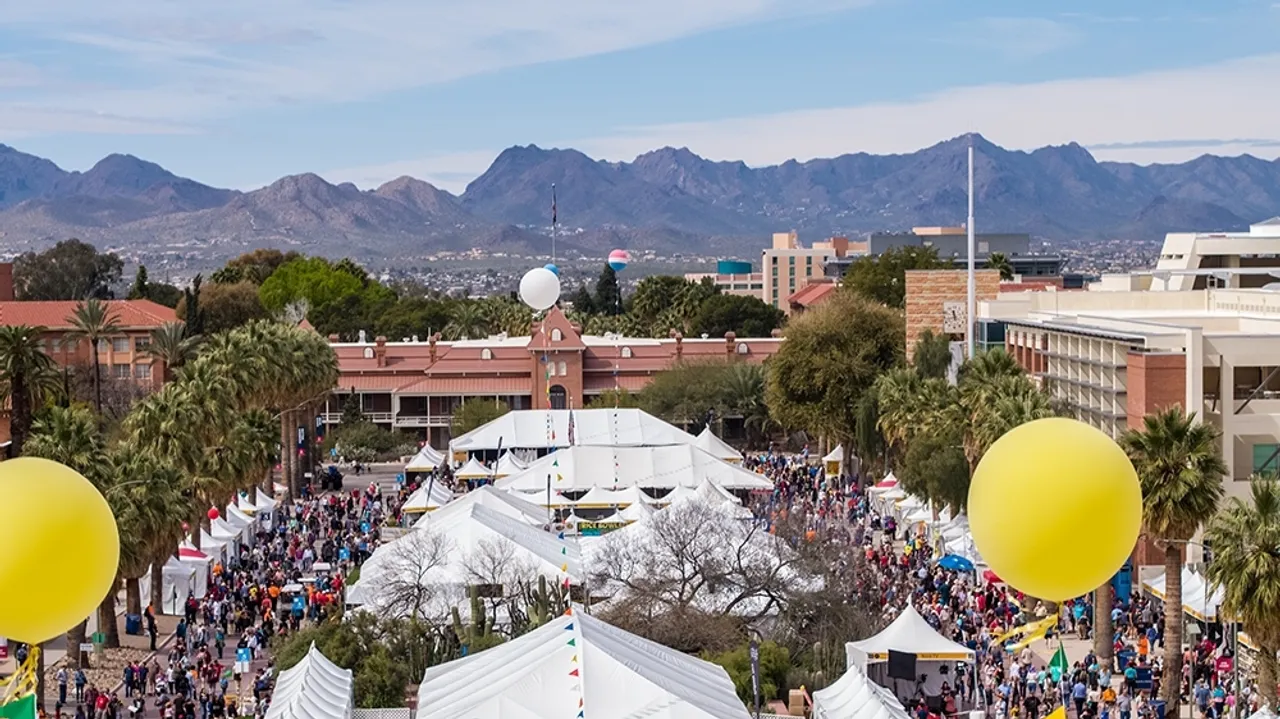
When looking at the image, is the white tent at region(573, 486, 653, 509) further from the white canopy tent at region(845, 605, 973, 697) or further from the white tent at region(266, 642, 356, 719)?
the white tent at region(266, 642, 356, 719)

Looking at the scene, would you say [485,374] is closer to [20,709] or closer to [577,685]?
[577,685]

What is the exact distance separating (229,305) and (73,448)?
8210 cm

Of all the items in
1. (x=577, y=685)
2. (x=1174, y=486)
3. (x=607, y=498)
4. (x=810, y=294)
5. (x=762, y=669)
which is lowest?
(x=607, y=498)

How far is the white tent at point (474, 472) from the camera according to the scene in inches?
2255

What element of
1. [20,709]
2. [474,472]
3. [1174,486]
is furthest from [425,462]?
[20,709]

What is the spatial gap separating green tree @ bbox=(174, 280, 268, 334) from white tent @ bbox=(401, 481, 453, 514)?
6303 cm

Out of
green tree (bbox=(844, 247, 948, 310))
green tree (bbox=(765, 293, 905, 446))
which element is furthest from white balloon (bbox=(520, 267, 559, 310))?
green tree (bbox=(844, 247, 948, 310))

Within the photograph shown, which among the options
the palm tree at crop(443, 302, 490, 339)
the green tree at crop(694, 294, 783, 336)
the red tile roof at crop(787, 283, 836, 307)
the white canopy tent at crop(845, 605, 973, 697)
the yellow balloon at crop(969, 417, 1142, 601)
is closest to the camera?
the yellow balloon at crop(969, 417, 1142, 601)

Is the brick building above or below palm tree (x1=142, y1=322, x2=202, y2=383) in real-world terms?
above

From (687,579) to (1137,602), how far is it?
34.0 ft

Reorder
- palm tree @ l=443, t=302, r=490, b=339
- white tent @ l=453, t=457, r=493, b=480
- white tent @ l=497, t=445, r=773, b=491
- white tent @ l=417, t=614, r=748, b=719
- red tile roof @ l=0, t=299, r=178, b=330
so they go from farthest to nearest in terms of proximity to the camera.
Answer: palm tree @ l=443, t=302, r=490, b=339 → red tile roof @ l=0, t=299, r=178, b=330 → white tent @ l=453, t=457, r=493, b=480 → white tent @ l=497, t=445, r=773, b=491 → white tent @ l=417, t=614, r=748, b=719

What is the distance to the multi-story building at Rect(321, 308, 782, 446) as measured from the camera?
80562 millimetres

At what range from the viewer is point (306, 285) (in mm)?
140000

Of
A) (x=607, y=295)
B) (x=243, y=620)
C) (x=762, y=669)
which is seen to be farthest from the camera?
(x=607, y=295)
